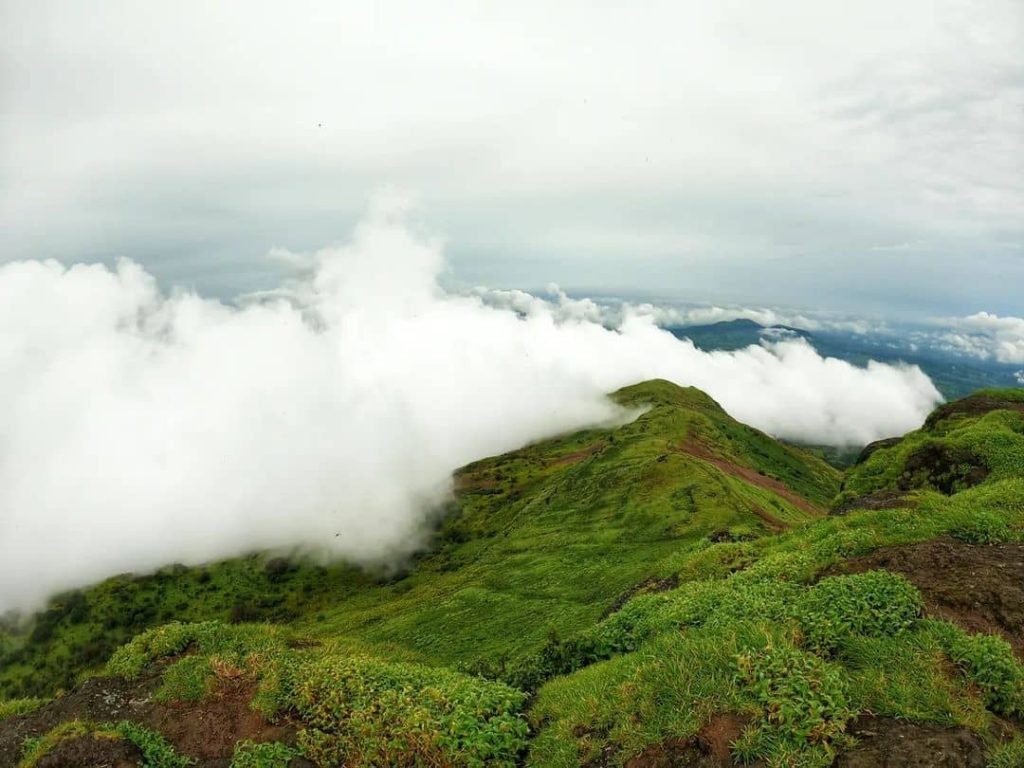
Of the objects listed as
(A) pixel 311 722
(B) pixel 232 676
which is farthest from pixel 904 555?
(B) pixel 232 676

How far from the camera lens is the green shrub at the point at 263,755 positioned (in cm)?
1312

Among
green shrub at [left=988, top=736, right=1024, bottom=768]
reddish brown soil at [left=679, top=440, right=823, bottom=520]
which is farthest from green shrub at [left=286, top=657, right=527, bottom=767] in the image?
reddish brown soil at [left=679, top=440, right=823, bottom=520]

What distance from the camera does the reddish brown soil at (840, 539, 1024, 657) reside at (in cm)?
1284

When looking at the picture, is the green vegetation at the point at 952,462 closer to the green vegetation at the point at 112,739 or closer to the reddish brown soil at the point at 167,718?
the reddish brown soil at the point at 167,718

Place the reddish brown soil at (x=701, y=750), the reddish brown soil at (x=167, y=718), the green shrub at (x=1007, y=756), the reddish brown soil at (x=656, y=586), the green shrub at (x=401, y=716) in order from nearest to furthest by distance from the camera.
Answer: the green shrub at (x=1007, y=756)
the reddish brown soil at (x=701, y=750)
the green shrub at (x=401, y=716)
the reddish brown soil at (x=167, y=718)
the reddish brown soil at (x=656, y=586)

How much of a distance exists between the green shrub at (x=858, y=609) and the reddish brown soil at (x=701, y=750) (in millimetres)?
3117

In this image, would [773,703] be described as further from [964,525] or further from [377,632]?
[377,632]

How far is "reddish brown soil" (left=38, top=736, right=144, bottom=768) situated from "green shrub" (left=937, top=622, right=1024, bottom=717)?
18.5 m

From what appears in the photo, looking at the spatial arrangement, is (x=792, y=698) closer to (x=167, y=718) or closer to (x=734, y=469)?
(x=167, y=718)

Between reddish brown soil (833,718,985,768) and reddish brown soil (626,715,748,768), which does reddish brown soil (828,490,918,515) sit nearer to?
reddish brown soil (833,718,985,768)

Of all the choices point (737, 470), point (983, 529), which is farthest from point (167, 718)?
point (737, 470)

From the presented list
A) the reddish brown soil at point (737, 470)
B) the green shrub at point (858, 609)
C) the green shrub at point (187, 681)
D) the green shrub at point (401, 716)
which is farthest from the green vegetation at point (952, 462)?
the reddish brown soil at point (737, 470)

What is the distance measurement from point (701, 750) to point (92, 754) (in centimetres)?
1407

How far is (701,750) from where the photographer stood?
10.9 meters
